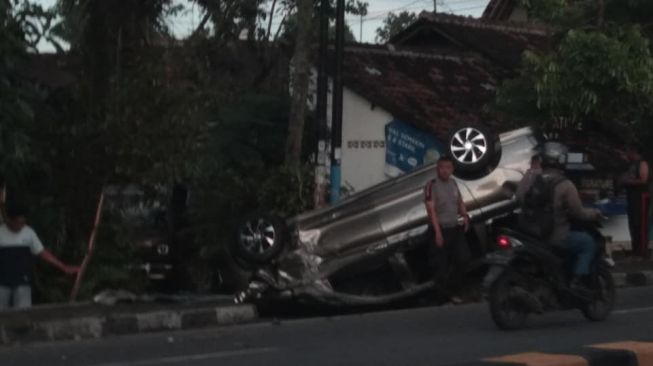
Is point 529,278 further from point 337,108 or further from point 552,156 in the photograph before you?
point 337,108

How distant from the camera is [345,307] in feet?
54.0

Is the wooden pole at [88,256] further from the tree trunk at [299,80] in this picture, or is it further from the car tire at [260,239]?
the tree trunk at [299,80]

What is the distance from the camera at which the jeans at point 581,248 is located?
13508mm

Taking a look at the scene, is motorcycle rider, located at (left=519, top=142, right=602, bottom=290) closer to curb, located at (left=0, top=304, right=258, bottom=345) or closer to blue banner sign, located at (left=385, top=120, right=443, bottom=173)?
curb, located at (left=0, top=304, right=258, bottom=345)

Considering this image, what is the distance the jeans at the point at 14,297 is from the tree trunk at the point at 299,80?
5286 millimetres

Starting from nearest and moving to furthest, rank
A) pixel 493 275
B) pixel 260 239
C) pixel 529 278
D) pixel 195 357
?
pixel 195 357
pixel 493 275
pixel 529 278
pixel 260 239

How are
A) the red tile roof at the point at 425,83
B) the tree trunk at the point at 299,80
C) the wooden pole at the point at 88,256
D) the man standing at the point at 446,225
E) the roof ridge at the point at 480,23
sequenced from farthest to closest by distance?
1. the roof ridge at the point at 480,23
2. the red tile roof at the point at 425,83
3. the tree trunk at the point at 299,80
4. the wooden pole at the point at 88,256
5. the man standing at the point at 446,225

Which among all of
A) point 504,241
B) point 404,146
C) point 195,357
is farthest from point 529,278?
point 404,146

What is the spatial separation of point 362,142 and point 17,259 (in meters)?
10.1

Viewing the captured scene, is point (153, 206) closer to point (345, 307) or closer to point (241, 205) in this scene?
point (241, 205)

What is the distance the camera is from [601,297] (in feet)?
46.3

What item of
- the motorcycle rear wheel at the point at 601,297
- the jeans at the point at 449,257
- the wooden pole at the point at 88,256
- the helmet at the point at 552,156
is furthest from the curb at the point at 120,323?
the helmet at the point at 552,156

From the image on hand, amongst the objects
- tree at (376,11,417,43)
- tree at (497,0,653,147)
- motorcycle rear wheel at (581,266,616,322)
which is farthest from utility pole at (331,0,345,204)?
tree at (376,11,417,43)

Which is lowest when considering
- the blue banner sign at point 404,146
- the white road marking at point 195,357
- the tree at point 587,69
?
the white road marking at point 195,357
